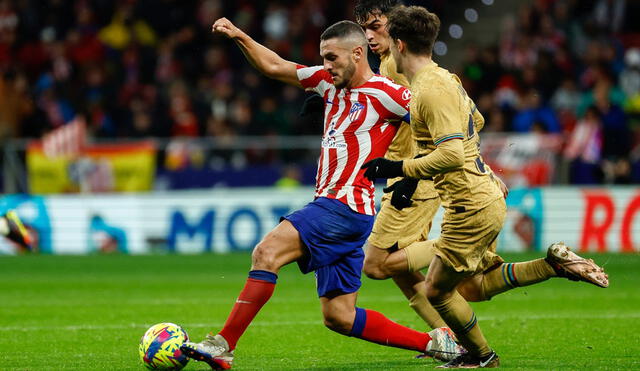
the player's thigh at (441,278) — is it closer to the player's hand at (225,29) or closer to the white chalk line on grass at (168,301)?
the player's hand at (225,29)

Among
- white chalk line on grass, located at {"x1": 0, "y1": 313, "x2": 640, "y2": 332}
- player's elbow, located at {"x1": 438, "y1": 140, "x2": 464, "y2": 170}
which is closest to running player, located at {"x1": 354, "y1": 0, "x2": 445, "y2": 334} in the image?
player's elbow, located at {"x1": 438, "y1": 140, "x2": 464, "y2": 170}

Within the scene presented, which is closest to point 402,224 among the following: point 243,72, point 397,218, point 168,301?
point 397,218

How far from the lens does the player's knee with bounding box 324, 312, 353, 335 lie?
682 cm

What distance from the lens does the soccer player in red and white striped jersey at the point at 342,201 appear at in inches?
262

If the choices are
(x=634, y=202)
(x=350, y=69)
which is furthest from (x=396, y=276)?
(x=634, y=202)

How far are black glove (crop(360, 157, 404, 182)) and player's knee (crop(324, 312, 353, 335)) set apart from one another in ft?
3.35

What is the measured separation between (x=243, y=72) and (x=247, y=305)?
15.2 m

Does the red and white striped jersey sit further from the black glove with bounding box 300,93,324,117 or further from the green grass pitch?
the green grass pitch

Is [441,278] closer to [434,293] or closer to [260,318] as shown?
[434,293]

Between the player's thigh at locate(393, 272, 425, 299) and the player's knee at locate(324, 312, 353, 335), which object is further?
the player's thigh at locate(393, 272, 425, 299)

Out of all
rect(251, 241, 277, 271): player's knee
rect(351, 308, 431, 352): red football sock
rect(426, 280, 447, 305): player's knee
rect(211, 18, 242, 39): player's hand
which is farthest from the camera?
rect(211, 18, 242, 39): player's hand

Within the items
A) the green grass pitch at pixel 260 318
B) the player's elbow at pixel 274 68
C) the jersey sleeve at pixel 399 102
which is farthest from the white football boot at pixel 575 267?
the player's elbow at pixel 274 68

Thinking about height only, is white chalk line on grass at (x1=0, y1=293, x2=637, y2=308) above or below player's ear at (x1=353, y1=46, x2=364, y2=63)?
below

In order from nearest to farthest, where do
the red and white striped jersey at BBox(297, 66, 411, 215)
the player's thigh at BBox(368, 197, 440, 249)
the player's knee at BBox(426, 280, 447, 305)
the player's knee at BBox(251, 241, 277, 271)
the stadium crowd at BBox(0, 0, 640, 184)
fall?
the player's knee at BBox(251, 241, 277, 271) → the player's knee at BBox(426, 280, 447, 305) → the red and white striped jersey at BBox(297, 66, 411, 215) → the player's thigh at BBox(368, 197, 440, 249) → the stadium crowd at BBox(0, 0, 640, 184)
